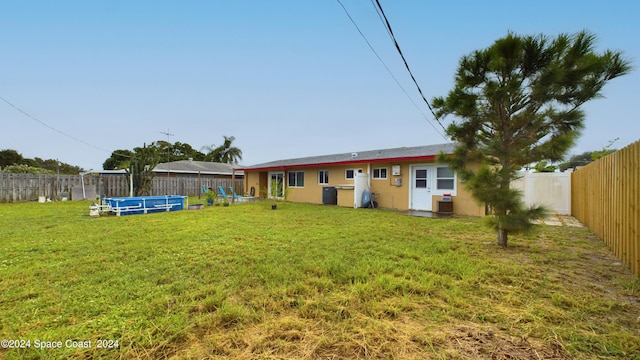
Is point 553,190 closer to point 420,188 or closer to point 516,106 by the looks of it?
point 420,188

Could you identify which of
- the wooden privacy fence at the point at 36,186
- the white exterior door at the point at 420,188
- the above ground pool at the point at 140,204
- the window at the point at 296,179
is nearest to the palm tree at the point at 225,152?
the wooden privacy fence at the point at 36,186

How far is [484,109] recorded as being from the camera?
4.95m

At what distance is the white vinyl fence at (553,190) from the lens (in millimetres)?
10024

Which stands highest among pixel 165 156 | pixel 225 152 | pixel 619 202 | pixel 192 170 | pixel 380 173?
pixel 225 152

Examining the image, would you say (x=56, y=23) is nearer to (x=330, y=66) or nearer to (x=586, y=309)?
(x=330, y=66)

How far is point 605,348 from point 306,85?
13457 mm

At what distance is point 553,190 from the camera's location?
10289 mm

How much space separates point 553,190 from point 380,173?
6.70 metres

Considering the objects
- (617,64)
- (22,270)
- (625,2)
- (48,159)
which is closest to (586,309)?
(617,64)

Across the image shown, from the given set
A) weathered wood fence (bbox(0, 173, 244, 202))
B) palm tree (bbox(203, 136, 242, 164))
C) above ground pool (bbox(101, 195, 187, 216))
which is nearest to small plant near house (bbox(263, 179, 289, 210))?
above ground pool (bbox(101, 195, 187, 216))

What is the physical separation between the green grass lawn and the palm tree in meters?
32.4

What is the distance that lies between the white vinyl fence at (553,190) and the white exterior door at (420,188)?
3.16m

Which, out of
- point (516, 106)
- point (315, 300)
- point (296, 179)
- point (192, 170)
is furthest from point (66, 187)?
point (516, 106)

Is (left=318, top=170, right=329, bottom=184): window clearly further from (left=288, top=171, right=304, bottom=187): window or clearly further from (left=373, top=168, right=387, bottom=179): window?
(left=373, top=168, right=387, bottom=179): window
